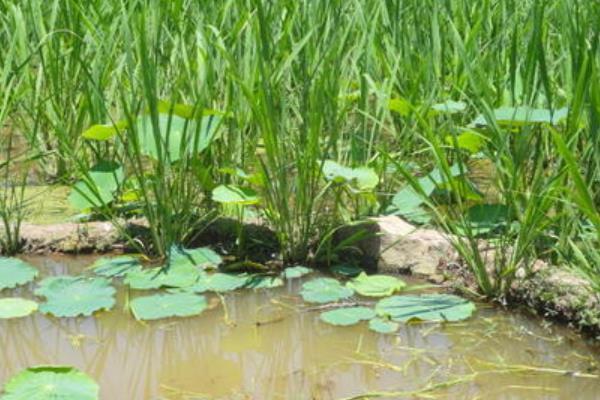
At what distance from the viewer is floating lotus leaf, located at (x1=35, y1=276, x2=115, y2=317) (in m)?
2.37

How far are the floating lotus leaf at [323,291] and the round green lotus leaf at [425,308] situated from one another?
112 mm

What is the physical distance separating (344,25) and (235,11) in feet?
1.37

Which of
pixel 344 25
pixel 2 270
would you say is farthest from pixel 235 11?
pixel 2 270

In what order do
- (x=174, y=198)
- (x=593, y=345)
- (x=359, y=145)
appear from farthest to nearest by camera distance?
(x=359, y=145)
(x=174, y=198)
(x=593, y=345)

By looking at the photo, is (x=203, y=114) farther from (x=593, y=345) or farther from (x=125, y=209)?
(x=593, y=345)

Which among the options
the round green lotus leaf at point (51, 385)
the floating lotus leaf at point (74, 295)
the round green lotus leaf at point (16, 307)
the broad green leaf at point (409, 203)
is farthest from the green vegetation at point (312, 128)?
the round green lotus leaf at point (51, 385)

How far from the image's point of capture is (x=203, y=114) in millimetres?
2721

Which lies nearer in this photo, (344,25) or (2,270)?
(2,270)

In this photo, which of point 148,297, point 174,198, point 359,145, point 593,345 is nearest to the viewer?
point 593,345

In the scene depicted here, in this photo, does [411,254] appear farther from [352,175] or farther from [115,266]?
[115,266]

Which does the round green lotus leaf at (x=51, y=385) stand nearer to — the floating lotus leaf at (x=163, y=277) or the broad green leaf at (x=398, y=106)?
the floating lotus leaf at (x=163, y=277)

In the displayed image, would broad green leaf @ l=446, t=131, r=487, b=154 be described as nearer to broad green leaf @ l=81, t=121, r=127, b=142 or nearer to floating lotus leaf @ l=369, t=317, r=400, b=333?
floating lotus leaf @ l=369, t=317, r=400, b=333

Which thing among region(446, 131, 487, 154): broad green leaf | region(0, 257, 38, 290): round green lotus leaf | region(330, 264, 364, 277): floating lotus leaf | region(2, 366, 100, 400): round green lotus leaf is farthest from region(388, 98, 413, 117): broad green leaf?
region(2, 366, 100, 400): round green lotus leaf

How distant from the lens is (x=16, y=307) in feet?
7.77
